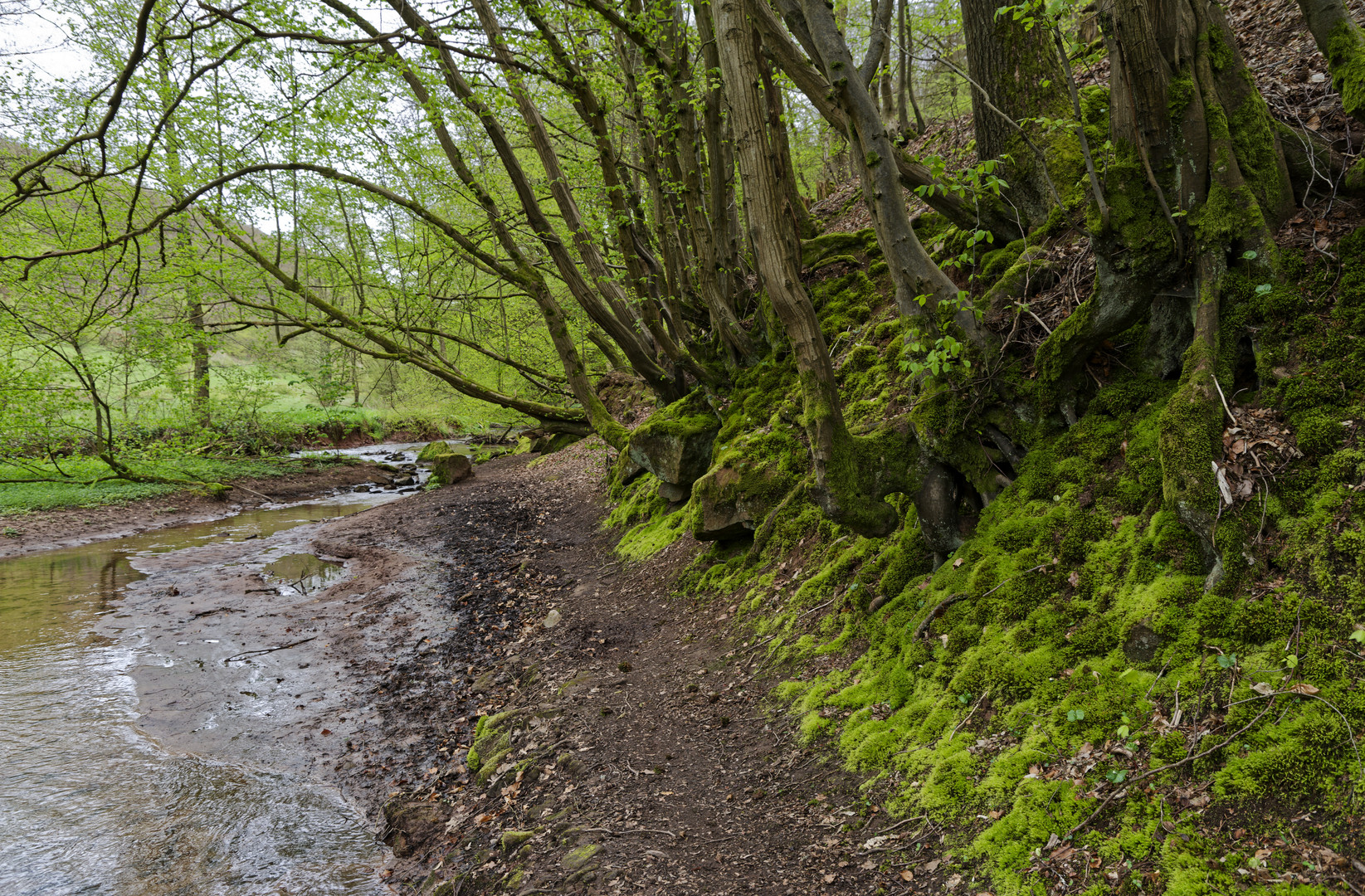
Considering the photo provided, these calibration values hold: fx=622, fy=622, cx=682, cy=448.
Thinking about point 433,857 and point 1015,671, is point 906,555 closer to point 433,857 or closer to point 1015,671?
point 1015,671

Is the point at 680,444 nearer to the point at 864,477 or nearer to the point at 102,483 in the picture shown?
the point at 864,477

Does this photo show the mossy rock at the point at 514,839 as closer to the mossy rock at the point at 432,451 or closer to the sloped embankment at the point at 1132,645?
the sloped embankment at the point at 1132,645

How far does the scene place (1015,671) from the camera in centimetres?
346

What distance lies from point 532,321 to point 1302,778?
16.8 metres

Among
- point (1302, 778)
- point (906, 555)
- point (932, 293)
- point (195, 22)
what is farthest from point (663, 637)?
point (195, 22)

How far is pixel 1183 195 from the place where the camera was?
12.0 feet

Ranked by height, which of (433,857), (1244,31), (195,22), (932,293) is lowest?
(433,857)

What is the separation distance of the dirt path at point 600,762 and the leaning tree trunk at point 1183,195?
8.87ft

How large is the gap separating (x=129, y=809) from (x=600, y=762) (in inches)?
163

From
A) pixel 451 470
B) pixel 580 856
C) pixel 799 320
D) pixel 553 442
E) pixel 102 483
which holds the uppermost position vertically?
pixel 799 320

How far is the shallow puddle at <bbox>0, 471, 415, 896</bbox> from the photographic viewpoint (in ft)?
14.5

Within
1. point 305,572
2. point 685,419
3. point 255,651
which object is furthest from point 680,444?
point 305,572

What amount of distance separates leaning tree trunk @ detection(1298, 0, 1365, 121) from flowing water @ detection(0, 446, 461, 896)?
7.48 metres

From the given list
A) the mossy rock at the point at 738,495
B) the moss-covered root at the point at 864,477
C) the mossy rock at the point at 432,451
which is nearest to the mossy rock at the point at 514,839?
the moss-covered root at the point at 864,477
